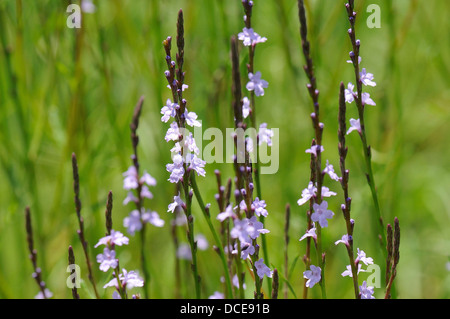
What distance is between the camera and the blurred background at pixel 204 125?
153cm

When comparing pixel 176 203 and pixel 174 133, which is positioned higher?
pixel 174 133

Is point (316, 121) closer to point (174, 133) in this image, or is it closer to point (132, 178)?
point (174, 133)

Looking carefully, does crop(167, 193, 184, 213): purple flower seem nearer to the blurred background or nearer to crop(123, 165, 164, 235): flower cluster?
crop(123, 165, 164, 235): flower cluster

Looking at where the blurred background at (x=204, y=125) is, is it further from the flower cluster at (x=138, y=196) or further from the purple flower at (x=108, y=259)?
the purple flower at (x=108, y=259)

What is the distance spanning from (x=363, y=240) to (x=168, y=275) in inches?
27.6

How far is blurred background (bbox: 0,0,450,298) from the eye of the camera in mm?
1533

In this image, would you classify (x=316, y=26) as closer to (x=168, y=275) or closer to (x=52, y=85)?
(x=52, y=85)

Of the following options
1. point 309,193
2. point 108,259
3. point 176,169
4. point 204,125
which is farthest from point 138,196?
point 204,125

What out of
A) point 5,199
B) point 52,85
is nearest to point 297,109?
point 52,85

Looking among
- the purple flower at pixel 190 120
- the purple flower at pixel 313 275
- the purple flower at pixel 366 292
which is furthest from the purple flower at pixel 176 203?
the purple flower at pixel 366 292

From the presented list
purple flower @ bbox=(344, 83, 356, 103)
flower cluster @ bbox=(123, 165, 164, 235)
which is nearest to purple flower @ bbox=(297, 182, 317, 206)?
purple flower @ bbox=(344, 83, 356, 103)

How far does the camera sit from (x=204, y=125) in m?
1.68

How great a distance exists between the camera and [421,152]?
2.53 metres

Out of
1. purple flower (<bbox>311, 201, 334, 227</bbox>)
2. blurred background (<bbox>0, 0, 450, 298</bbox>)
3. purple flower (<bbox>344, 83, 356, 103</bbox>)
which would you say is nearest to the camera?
purple flower (<bbox>311, 201, 334, 227</bbox>)
